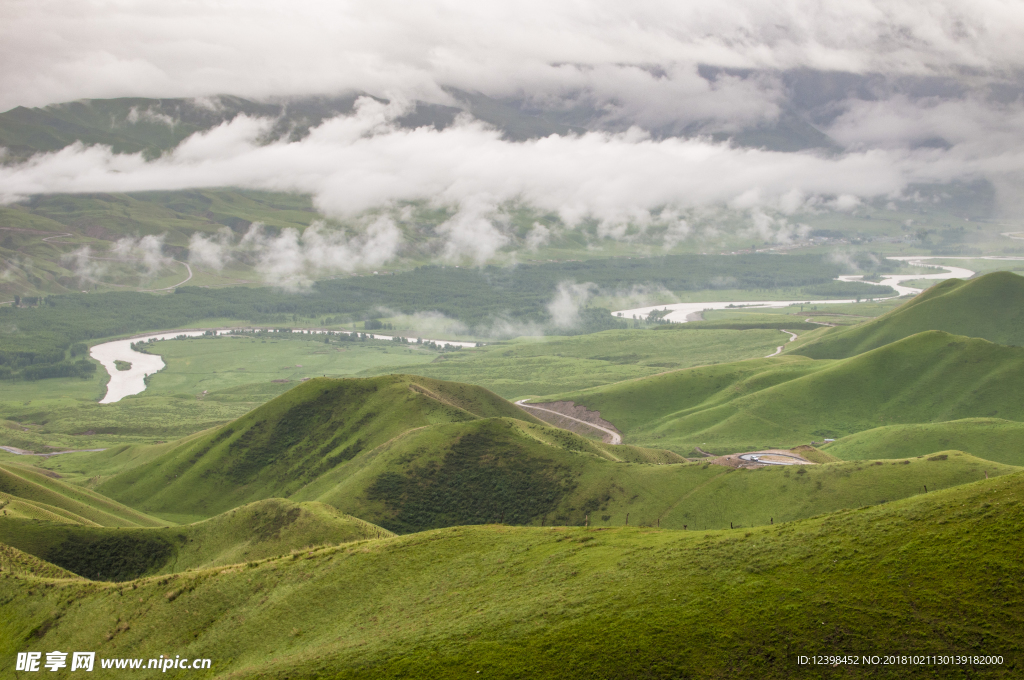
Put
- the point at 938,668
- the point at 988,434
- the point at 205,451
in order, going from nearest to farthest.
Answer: the point at 938,668 → the point at 988,434 → the point at 205,451

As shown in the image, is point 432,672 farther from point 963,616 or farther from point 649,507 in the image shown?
point 649,507

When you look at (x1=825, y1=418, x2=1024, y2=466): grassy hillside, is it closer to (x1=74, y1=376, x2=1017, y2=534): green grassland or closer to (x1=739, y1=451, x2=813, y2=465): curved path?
(x1=739, y1=451, x2=813, y2=465): curved path

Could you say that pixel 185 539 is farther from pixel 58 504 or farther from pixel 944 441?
pixel 944 441

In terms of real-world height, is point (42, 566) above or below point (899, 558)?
below

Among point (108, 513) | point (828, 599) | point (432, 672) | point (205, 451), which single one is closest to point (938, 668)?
point (828, 599)

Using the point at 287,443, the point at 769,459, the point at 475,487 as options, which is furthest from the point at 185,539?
the point at 769,459

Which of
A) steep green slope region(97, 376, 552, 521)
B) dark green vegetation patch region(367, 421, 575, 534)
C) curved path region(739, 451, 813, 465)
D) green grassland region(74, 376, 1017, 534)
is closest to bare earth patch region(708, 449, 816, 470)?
curved path region(739, 451, 813, 465)

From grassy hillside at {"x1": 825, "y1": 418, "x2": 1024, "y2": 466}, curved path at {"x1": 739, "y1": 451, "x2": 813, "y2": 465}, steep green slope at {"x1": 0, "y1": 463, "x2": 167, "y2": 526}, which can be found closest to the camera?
steep green slope at {"x1": 0, "y1": 463, "x2": 167, "y2": 526}
